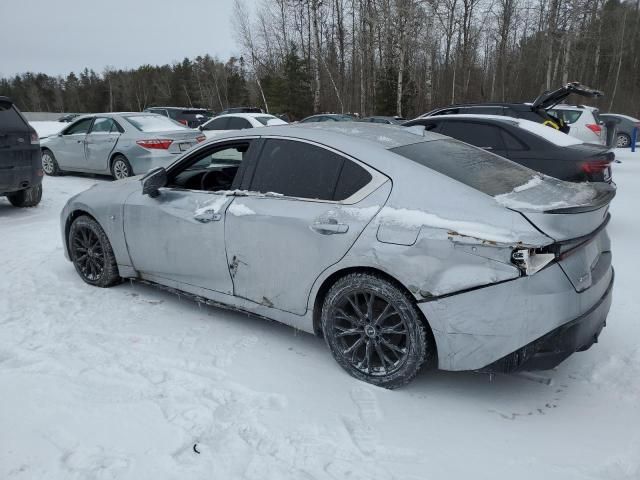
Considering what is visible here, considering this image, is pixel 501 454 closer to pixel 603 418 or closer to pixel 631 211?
pixel 603 418

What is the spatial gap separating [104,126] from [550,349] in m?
10.2

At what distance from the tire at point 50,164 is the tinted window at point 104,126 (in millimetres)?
1682

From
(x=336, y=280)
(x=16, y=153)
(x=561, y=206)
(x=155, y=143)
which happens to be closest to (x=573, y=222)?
(x=561, y=206)

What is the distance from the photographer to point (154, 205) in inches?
163

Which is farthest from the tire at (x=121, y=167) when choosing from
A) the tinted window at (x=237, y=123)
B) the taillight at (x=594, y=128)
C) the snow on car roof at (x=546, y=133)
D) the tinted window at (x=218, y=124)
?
the taillight at (x=594, y=128)

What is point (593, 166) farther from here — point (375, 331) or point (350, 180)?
point (375, 331)

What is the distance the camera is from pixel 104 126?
1054 centimetres

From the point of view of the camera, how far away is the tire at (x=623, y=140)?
20.5 m

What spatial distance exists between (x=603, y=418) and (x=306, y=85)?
34468 millimetres

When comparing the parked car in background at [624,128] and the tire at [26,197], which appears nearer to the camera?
the tire at [26,197]

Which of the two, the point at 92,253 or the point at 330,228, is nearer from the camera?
the point at 330,228

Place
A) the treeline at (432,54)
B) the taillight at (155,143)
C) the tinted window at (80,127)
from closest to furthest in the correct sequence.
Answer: the taillight at (155,143) < the tinted window at (80,127) < the treeline at (432,54)

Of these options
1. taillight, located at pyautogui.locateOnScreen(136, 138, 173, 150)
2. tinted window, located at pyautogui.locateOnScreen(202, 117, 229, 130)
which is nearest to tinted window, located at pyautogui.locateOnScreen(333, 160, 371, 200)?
taillight, located at pyautogui.locateOnScreen(136, 138, 173, 150)

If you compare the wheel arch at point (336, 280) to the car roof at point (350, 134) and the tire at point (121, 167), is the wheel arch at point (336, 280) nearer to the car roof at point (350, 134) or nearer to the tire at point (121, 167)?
the car roof at point (350, 134)
